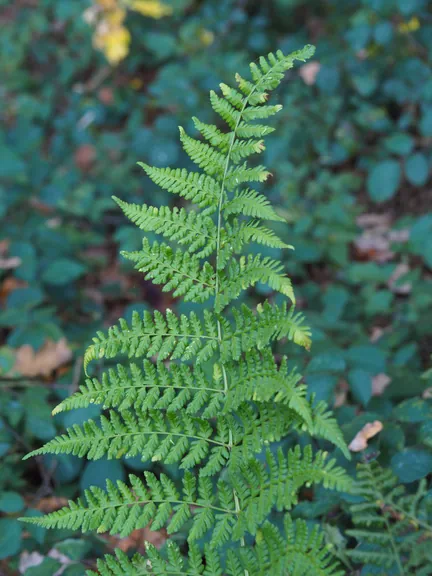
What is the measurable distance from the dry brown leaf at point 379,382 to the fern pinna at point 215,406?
0.98 m

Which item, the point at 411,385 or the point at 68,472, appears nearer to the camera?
the point at 411,385

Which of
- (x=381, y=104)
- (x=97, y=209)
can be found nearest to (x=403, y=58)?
(x=381, y=104)

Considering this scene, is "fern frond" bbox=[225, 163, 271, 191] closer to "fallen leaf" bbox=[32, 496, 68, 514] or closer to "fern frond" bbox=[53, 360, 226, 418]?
"fern frond" bbox=[53, 360, 226, 418]

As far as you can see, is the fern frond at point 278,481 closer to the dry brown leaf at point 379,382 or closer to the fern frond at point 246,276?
the fern frond at point 246,276

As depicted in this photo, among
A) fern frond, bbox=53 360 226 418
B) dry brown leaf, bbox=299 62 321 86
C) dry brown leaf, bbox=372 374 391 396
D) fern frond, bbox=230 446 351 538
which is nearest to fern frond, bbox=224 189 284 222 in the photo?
fern frond, bbox=53 360 226 418

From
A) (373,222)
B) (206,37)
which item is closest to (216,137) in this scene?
→ (373,222)

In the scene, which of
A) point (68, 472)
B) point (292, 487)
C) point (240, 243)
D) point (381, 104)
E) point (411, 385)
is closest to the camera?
point (292, 487)

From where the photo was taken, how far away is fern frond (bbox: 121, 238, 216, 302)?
1510 millimetres

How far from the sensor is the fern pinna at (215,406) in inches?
55.0

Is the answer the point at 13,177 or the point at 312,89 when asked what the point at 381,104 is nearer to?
the point at 312,89

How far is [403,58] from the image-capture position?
376 centimetres

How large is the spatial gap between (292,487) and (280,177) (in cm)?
256

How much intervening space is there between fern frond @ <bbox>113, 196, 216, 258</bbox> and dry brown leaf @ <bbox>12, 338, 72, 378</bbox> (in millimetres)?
1424

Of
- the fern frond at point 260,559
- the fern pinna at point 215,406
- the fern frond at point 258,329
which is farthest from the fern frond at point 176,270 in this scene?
the fern frond at point 260,559
